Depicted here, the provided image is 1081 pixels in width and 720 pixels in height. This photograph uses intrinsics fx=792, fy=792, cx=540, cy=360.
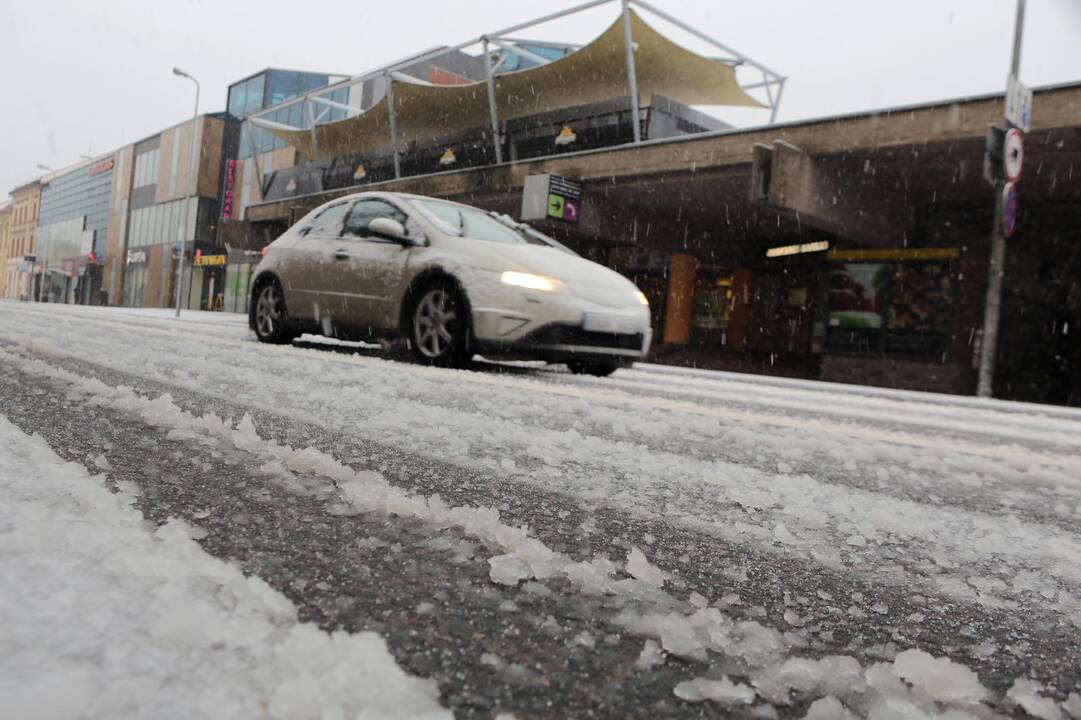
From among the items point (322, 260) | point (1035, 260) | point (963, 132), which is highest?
point (963, 132)

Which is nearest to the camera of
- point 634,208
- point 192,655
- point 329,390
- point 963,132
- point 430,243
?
point 192,655

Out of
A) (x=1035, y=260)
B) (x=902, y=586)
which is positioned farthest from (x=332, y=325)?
(x=1035, y=260)

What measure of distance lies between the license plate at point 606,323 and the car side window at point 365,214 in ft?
5.83

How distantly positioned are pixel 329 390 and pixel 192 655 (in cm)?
256

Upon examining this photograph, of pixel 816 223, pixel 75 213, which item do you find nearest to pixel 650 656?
pixel 816 223

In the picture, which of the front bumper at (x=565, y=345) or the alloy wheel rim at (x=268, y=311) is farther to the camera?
the alloy wheel rim at (x=268, y=311)

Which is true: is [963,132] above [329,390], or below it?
above

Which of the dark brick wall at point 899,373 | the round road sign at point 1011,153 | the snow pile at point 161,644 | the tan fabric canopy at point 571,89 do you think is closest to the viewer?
the snow pile at point 161,644

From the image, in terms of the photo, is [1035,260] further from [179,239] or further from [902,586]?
[179,239]

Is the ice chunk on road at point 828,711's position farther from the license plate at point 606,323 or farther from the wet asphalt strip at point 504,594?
the license plate at point 606,323

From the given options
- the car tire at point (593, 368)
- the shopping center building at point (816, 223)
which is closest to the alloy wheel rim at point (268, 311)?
the car tire at point (593, 368)

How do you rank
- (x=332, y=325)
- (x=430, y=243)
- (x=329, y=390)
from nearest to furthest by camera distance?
(x=329, y=390) < (x=430, y=243) < (x=332, y=325)

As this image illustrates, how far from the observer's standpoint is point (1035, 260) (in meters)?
14.4

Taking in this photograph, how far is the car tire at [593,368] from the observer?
6324 mm
